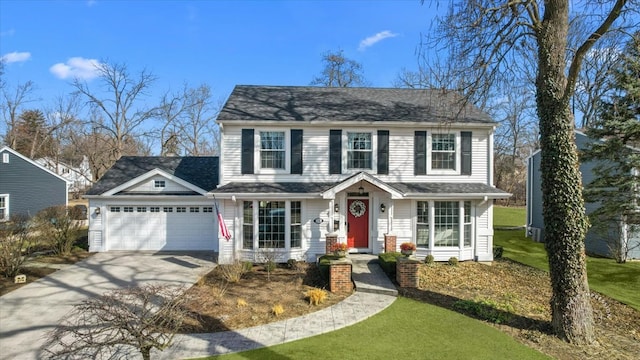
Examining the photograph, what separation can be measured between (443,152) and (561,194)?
6641 mm

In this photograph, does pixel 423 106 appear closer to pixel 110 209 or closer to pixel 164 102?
pixel 110 209

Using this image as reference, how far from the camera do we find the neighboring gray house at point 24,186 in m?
→ 21.3

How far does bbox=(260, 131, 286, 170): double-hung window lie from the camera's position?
13.2 m

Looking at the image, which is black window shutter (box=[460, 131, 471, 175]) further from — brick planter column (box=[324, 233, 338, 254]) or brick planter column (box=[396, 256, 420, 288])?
brick planter column (box=[324, 233, 338, 254])

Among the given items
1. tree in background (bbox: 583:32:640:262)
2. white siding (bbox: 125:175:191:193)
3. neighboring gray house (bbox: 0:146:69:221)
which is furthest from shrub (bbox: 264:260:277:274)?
neighboring gray house (bbox: 0:146:69:221)

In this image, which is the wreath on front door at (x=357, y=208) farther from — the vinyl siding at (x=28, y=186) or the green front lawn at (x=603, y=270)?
the vinyl siding at (x=28, y=186)

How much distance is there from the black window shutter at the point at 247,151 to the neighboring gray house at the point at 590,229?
481 inches

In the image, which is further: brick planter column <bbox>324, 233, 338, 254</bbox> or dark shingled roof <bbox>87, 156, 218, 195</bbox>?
dark shingled roof <bbox>87, 156, 218, 195</bbox>

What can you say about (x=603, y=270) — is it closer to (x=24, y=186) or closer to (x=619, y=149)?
(x=619, y=149)

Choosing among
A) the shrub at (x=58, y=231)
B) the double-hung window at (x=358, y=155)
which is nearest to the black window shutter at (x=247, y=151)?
the double-hung window at (x=358, y=155)

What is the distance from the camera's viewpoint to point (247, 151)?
13031 mm

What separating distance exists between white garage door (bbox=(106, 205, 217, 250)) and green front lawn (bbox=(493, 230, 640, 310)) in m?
13.4

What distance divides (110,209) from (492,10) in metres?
16.0

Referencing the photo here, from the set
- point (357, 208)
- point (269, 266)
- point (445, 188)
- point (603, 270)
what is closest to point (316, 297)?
point (269, 266)
